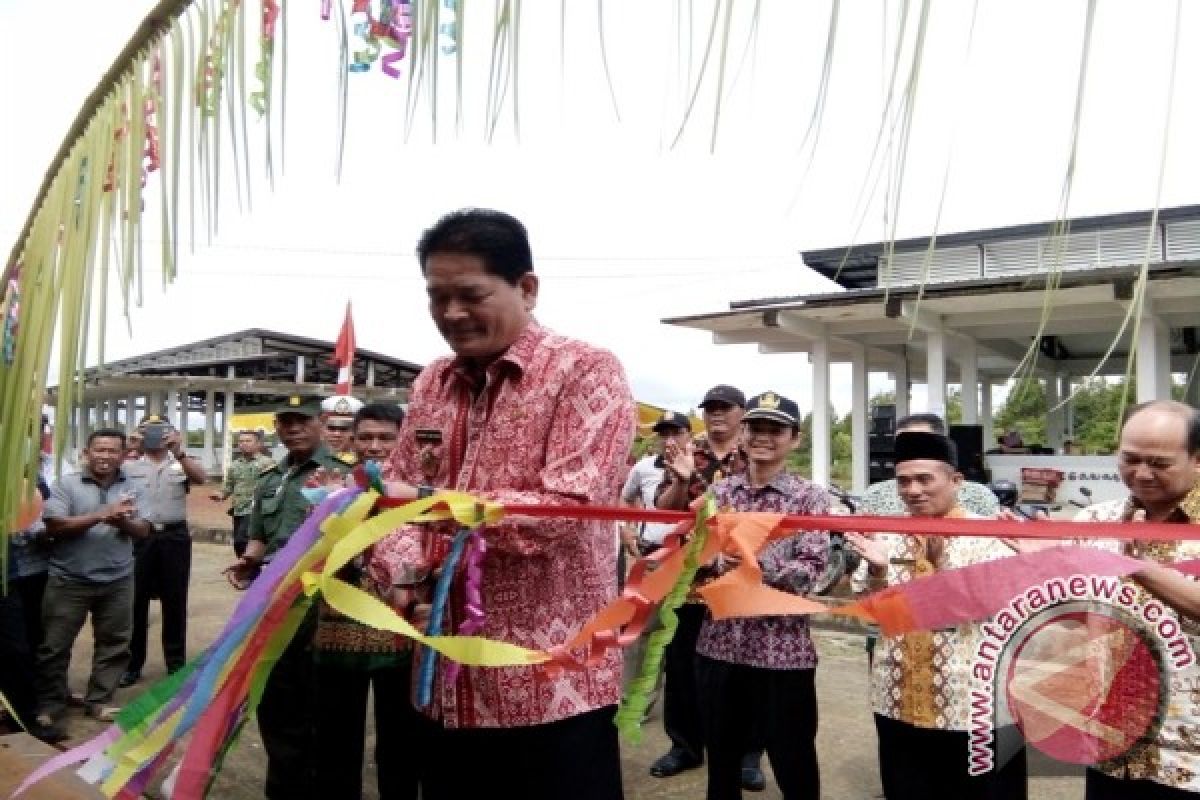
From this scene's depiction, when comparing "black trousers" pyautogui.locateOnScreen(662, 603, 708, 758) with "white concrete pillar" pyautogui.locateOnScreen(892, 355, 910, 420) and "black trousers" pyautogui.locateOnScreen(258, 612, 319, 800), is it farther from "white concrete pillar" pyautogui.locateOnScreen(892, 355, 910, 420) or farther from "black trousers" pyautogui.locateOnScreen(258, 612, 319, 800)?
"white concrete pillar" pyautogui.locateOnScreen(892, 355, 910, 420)

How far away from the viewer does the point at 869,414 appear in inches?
501

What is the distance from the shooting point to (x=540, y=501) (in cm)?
141

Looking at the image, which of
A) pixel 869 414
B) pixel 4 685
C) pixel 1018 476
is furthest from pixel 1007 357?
pixel 4 685

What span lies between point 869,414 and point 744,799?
9.56 metres

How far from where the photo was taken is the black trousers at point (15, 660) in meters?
4.28

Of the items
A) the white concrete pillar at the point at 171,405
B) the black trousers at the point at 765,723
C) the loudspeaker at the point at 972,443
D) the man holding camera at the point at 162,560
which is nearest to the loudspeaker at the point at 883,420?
the loudspeaker at the point at 972,443

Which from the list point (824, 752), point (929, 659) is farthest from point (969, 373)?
point (929, 659)

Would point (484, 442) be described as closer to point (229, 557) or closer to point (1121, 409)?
point (1121, 409)

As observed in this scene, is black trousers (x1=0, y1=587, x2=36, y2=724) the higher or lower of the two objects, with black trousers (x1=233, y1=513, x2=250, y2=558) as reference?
lower

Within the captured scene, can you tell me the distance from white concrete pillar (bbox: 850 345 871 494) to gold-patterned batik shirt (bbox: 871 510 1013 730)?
9549 millimetres

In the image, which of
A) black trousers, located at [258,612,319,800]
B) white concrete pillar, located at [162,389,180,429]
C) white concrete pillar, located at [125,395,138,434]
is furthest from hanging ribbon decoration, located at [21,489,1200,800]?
white concrete pillar, located at [125,395,138,434]

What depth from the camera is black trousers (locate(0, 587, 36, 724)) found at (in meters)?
4.28

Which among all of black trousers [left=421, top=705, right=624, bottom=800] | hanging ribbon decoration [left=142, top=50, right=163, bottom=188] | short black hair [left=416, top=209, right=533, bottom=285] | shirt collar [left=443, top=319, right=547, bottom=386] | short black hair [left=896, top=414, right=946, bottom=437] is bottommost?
black trousers [left=421, top=705, right=624, bottom=800]

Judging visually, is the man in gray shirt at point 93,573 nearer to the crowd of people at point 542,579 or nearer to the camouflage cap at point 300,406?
the crowd of people at point 542,579
